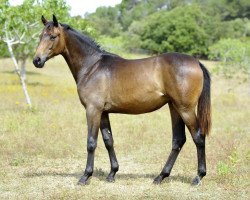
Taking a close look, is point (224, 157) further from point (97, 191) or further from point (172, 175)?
point (97, 191)

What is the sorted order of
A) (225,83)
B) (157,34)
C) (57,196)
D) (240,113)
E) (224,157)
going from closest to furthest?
(57,196) → (224,157) → (240,113) → (225,83) → (157,34)

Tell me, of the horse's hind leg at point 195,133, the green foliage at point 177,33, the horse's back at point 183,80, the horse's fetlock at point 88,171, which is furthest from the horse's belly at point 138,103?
the green foliage at point 177,33

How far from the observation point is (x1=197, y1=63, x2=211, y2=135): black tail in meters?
6.69

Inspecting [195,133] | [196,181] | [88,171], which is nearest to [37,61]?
[88,171]

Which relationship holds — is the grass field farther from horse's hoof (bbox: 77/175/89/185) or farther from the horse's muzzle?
the horse's muzzle

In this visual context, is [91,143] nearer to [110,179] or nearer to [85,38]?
[110,179]

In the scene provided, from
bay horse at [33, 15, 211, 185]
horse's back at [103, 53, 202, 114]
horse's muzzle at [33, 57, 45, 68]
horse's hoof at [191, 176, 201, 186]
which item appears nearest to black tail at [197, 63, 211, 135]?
bay horse at [33, 15, 211, 185]

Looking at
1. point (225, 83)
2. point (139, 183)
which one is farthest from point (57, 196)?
point (225, 83)

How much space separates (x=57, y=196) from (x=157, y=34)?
5932 cm

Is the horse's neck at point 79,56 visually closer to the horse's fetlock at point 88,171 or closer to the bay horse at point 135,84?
the bay horse at point 135,84

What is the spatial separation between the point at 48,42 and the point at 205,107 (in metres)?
2.93

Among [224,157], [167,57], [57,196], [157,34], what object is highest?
[167,57]

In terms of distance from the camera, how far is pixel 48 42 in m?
6.81

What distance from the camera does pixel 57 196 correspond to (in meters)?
6.11
